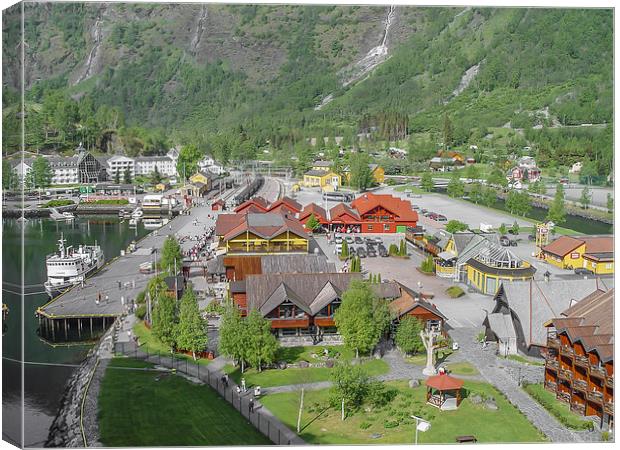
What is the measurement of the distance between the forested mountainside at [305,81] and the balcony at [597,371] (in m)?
14.7

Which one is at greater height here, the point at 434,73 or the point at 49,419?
the point at 434,73

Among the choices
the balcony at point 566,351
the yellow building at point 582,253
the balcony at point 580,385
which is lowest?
the balcony at point 580,385

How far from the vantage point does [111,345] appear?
13344mm

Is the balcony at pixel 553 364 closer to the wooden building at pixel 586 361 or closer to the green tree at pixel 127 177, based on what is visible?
the wooden building at pixel 586 361

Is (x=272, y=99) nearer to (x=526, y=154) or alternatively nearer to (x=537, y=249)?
(x=526, y=154)

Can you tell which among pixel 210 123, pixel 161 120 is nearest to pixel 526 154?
pixel 210 123

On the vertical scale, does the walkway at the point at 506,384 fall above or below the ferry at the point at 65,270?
below

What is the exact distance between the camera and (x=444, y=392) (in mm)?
10266

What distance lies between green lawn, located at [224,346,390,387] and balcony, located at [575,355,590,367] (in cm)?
280

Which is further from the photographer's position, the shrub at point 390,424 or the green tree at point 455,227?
the green tree at point 455,227

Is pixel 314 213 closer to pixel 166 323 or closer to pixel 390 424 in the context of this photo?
pixel 166 323

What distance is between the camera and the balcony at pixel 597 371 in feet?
31.2

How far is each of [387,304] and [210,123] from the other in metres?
29.3

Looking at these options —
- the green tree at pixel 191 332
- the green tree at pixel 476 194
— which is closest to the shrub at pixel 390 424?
the green tree at pixel 191 332
